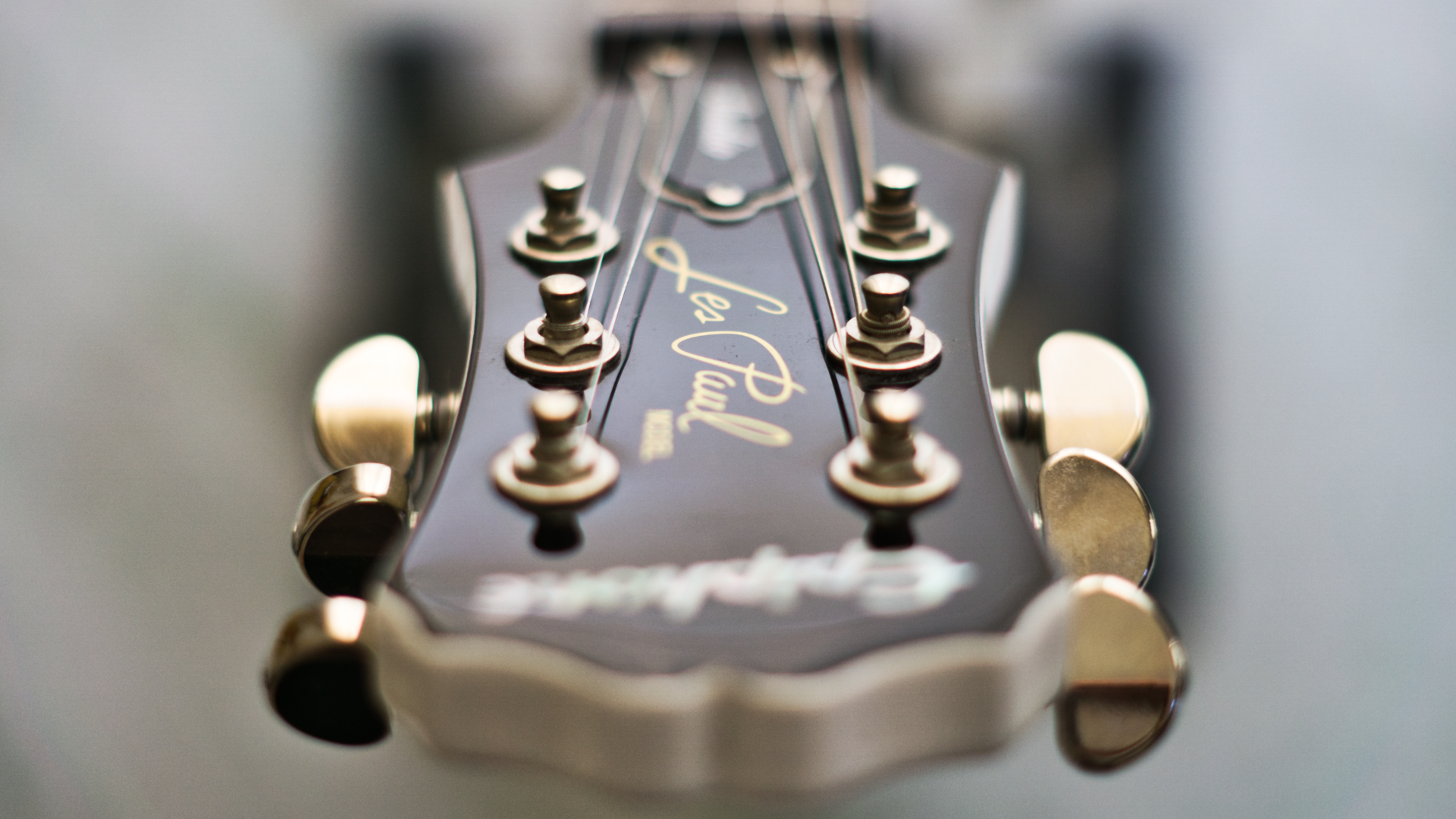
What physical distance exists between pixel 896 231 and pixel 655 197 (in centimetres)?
15

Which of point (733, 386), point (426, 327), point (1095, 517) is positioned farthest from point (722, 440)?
point (426, 327)

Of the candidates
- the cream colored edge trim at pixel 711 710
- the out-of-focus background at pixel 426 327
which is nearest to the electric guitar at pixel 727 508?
the cream colored edge trim at pixel 711 710

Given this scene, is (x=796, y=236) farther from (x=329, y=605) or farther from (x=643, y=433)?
(x=329, y=605)

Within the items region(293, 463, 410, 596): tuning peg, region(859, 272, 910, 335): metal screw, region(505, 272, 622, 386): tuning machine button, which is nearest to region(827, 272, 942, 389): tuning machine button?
region(859, 272, 910, 335): metal screw

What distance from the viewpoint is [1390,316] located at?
1.24 m

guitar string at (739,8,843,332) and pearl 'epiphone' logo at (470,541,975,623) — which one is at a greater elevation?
guitar string at (739,8,843,332)

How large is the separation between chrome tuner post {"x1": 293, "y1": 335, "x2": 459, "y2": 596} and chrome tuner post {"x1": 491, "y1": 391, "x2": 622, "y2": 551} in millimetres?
69

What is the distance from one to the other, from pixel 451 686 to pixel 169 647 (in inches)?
30.5

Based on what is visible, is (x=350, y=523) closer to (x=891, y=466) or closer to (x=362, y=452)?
(x=362, y=452)

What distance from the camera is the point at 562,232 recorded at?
61cm

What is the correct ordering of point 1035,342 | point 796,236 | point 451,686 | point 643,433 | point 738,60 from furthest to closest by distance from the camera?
point 1035,342 < point 738,60 < point 796,236 < point 643,433 < point 451,686

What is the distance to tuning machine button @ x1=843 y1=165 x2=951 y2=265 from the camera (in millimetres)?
606

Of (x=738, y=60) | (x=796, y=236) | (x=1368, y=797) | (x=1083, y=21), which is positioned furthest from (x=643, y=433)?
(x=1083, y=21)

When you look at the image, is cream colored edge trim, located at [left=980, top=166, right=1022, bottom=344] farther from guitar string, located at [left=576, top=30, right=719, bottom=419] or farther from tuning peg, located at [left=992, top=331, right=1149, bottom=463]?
guitar string, located at [left=576, top=30, right=719, bottom=419]
